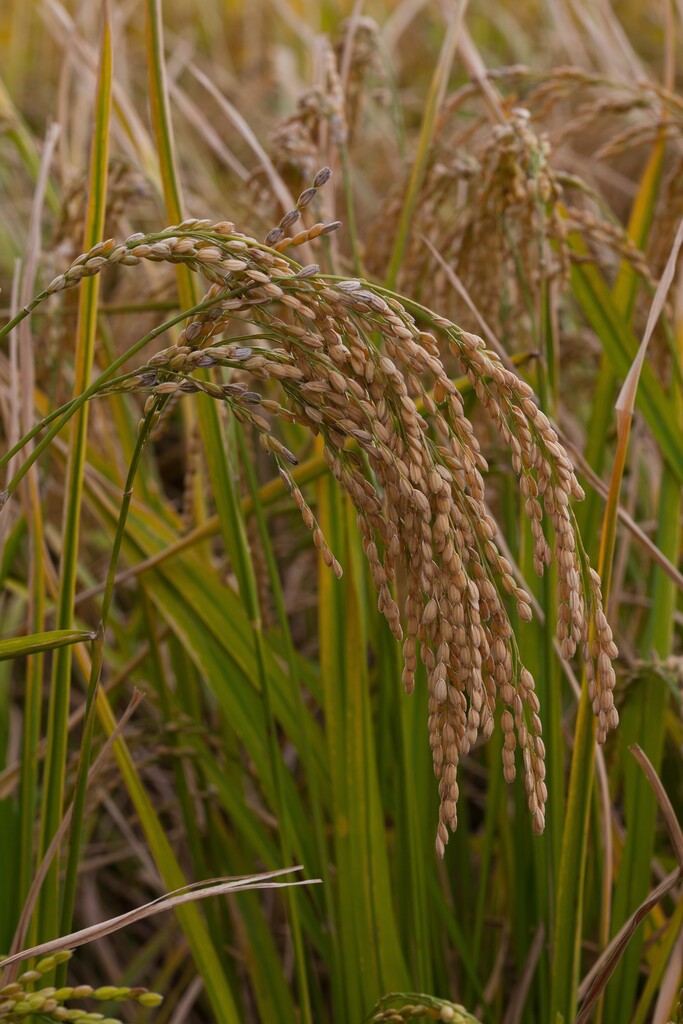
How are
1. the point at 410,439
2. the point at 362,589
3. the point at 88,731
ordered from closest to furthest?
1. the point at 410,439
2. the point at 88,731
3. the point at 362,589

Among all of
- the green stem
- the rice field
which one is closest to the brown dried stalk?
the rice field

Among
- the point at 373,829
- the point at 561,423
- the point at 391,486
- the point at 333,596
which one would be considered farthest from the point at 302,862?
the point at 561,423

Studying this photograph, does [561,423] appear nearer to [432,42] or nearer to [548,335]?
[548,335]

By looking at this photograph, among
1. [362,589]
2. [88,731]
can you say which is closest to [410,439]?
[88,731]

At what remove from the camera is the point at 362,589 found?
1.20 m

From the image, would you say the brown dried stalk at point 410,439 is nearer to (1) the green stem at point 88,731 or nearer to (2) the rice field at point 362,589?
(2) the rice field at point 362,589

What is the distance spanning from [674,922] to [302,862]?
17.2 inches

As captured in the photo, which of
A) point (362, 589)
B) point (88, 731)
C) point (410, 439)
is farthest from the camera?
point (362, 589)

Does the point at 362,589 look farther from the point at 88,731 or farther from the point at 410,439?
the point at 410,439

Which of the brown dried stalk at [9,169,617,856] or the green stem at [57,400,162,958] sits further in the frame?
the green stem at [57,400,162,958]

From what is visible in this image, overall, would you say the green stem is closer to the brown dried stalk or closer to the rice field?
the rice field

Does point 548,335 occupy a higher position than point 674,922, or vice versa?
point 548,335

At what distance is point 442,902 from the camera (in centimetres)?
117

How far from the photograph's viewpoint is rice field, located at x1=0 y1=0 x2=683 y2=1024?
0.67 m
